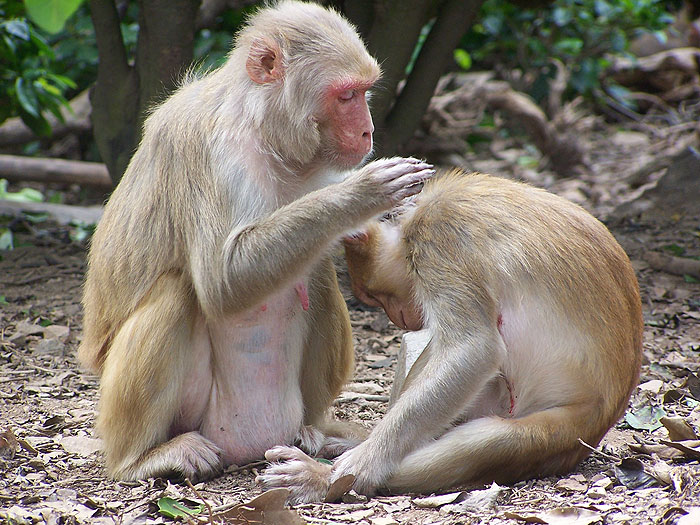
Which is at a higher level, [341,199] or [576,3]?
[576,3]

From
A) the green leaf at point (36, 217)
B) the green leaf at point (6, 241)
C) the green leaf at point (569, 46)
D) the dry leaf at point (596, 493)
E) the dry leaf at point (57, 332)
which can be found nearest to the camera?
the dry leaf at point (596, 493)

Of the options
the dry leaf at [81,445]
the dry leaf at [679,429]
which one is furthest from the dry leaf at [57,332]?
the dry leaf at [679,429]

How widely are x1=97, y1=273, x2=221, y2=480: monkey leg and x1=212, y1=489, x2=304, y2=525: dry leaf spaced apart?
61cm

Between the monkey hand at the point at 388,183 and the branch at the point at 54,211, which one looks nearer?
the monkey hand at the point at 388,183

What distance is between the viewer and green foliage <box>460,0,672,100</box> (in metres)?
11.0

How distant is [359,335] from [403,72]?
2267mm

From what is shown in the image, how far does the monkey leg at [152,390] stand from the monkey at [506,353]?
46 centimetres

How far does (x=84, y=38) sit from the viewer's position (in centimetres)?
903

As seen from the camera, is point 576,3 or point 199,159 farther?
point 576,3

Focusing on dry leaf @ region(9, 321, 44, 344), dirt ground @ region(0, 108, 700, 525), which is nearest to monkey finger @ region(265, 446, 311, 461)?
dirt ground @ region(0, 108, 700, 525)

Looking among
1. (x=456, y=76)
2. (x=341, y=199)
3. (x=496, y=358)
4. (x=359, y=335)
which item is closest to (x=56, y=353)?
(x=359, y=335)

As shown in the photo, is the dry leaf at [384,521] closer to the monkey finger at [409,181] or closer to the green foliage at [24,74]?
the monkey finger at [409,181]

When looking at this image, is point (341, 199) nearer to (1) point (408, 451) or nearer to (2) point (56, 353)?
(1) point (408, 451)

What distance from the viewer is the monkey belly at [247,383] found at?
160 inches
